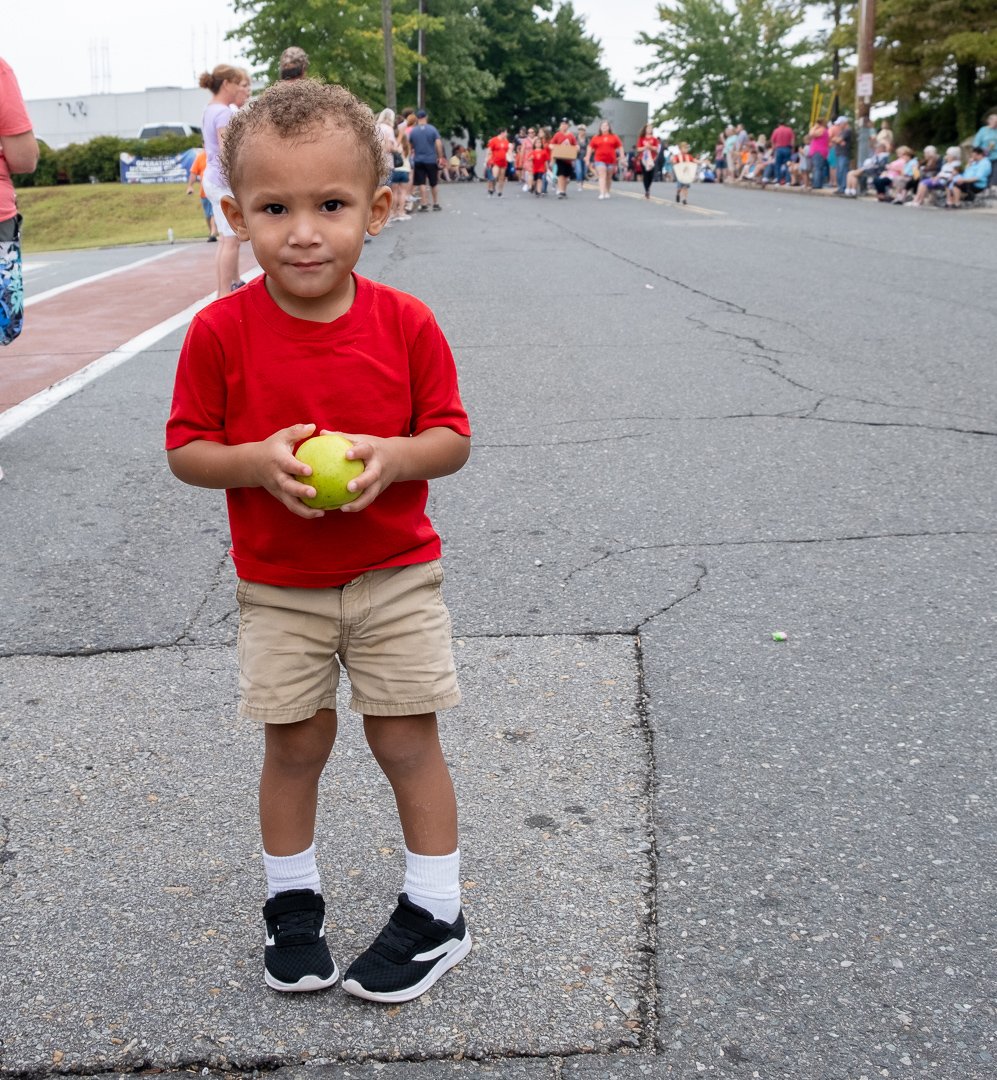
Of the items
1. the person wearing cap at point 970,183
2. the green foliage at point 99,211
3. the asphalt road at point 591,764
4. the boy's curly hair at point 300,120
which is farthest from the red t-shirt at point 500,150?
the boy's curly hair at point 300,120

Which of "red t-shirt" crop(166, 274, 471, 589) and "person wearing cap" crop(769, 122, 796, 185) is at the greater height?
"red t-shirt" crop(166, 274, 471, 589)

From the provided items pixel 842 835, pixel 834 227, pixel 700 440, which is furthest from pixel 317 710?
pixel 834 227

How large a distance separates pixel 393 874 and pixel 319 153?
1450 millimetres

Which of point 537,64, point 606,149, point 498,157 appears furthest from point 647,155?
point 537,64

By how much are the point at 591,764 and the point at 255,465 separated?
4.48 feet

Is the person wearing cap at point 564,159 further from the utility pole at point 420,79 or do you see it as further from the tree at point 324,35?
the utility pole at point 420,79

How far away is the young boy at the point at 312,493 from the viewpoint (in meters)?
2.10

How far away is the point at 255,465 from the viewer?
2084 mm

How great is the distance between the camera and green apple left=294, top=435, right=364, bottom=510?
2021 mm

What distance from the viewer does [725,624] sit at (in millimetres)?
3930

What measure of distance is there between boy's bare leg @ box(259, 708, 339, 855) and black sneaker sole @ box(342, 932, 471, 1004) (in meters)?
0.28

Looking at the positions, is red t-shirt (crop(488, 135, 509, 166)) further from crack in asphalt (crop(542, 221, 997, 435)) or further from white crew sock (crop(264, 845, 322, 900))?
white crew sock (crop(264, 845, 322, 900))

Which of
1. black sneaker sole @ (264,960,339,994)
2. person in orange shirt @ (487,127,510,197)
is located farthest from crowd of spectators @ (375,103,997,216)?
black sneaker sole @ (264,960,339,994)

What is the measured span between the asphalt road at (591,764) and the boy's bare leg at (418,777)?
238 mm
